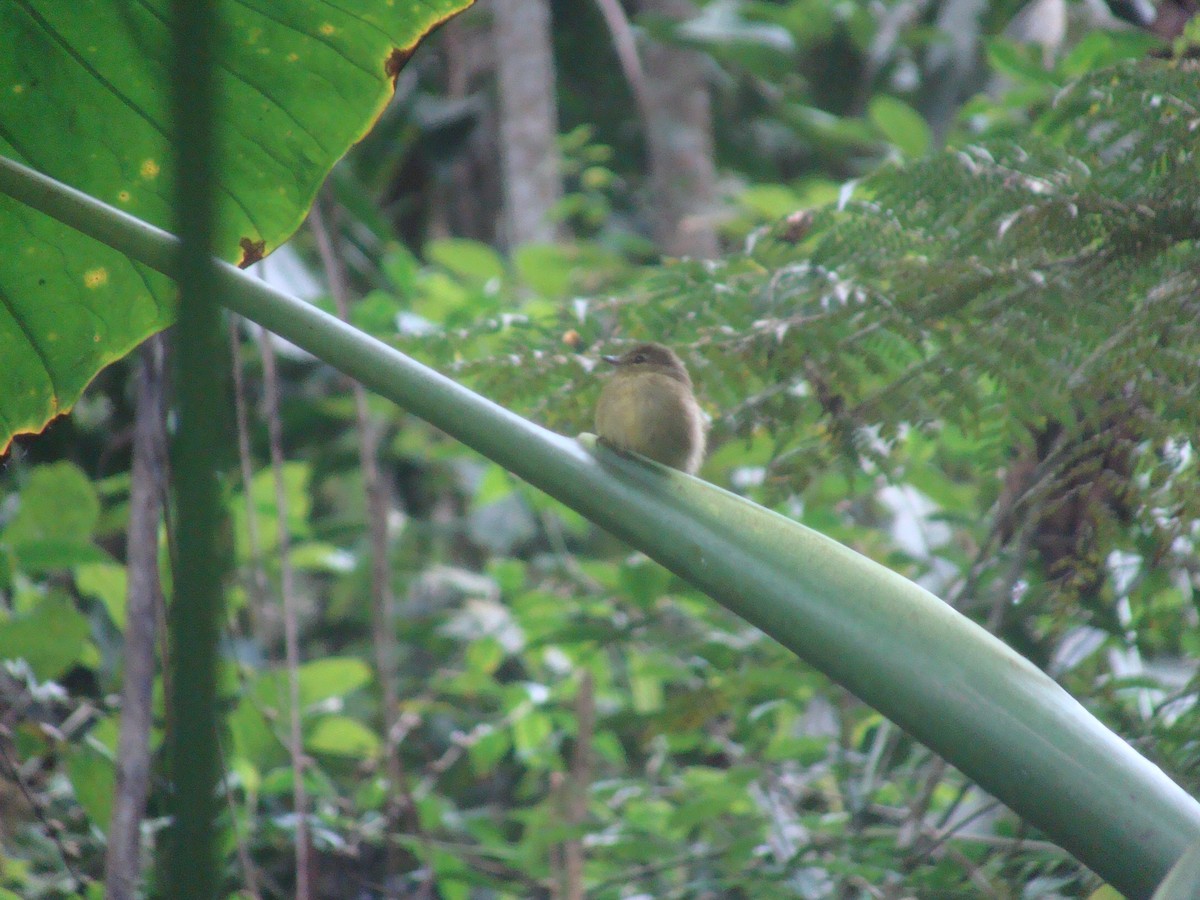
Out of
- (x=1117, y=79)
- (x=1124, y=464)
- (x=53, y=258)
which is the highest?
(x=1117, y=79)

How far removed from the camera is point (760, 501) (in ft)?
8.99

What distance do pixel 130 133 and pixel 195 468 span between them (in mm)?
2111

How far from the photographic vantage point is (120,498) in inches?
220

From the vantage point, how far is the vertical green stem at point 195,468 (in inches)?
22.6

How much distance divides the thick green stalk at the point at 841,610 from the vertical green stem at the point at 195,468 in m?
0.69

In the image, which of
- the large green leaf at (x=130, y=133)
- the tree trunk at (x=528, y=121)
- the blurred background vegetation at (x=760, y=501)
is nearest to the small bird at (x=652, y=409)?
the blurred background vegetation at (x=760, y=501)

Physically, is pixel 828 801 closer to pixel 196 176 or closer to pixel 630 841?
pixel 630 841

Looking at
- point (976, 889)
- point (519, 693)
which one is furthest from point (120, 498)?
point (976, 889)

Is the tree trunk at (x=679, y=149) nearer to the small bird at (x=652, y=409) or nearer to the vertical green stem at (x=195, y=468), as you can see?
the small bird at (x=652, y=409)

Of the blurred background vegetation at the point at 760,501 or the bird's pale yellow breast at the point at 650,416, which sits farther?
the bird's pale yellow breast at the point at 650,416

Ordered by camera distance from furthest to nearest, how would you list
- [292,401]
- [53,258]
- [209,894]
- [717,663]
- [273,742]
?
[292,401] < [273,742] < [717,663] < [53,258] < [209,894]

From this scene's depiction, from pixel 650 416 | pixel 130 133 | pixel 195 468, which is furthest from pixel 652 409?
pixel 195 468

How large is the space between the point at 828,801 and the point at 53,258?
289 centimetres

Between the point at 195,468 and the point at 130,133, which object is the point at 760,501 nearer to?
the point at 130,133
